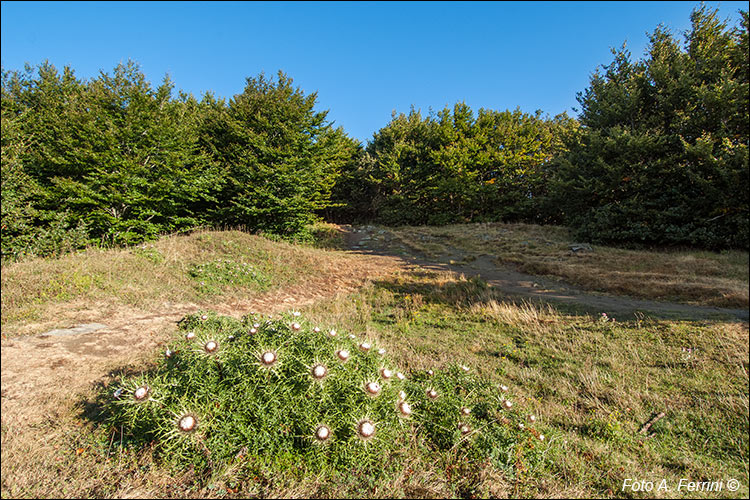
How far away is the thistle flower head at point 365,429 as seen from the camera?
1.83 m

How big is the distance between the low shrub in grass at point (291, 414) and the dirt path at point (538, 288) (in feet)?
6.59

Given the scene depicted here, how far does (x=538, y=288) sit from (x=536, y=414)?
5361 mm

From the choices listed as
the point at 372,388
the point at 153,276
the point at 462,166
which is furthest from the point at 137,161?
the point at 462,166

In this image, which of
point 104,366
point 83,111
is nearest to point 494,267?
point 104,366

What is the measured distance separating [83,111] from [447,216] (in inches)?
931

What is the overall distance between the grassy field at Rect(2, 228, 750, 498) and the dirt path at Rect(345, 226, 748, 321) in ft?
0.68

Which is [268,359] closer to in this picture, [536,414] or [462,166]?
[536,414]

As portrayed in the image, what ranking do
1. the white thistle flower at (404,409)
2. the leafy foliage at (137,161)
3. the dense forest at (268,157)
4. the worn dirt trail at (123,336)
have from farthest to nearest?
the leafy foliage at (137,161)
the dense forest at (268,157)
the worn dirt trail at (123,336)
the white thistle flower at (404,409)

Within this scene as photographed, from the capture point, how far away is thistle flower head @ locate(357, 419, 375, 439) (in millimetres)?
1830

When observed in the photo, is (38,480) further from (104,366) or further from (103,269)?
(103,269)

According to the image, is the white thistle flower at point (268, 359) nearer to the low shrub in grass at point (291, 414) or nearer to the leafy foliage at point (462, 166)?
the low shrub in grass at point (291, 414)

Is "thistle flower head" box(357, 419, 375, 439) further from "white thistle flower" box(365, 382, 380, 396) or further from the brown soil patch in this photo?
the brown soil patch

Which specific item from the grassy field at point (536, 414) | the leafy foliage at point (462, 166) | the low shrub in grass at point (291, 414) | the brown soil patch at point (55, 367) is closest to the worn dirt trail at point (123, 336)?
the brown soil patch at point (55, 367)

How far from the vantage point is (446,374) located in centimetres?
327
